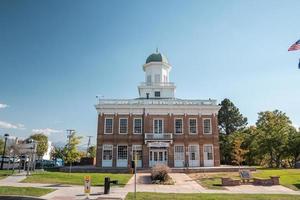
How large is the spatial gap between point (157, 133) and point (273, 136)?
18046mm

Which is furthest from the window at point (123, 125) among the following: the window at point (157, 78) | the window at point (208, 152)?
the window at point (208, 152)

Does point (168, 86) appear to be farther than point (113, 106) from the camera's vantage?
Yes

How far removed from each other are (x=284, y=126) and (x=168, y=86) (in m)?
19.6

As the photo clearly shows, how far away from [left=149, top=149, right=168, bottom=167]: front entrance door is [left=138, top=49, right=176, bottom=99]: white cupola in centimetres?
1084

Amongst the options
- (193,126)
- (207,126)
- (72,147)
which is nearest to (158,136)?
(193,126)

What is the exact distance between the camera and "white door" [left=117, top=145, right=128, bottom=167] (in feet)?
132

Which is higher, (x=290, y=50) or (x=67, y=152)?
(x=290, y=50)

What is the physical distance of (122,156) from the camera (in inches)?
1599

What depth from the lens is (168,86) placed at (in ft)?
156

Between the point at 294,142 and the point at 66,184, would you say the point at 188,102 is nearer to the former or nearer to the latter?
the point at 294,142

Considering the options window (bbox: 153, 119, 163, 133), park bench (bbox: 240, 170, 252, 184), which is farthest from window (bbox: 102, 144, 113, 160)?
park bench (bbox: 240, 170, 252, 184)

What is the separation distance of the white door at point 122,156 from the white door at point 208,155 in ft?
37.4

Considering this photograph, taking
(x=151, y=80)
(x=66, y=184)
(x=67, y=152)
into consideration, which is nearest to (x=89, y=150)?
(x=151, y=80)

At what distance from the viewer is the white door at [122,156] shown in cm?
4016
